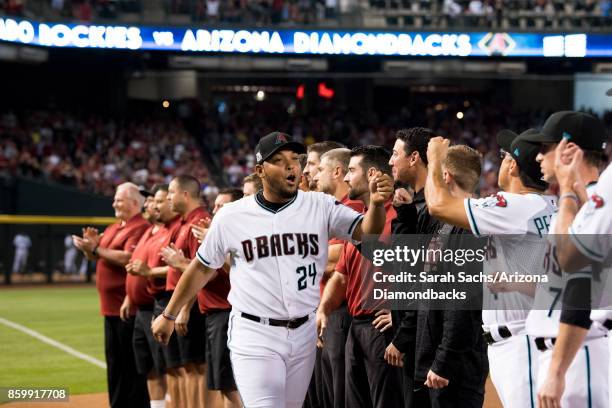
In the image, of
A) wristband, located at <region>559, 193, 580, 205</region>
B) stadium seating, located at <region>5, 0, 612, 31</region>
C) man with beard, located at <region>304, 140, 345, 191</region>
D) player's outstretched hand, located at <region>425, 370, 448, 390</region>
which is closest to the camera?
wristband, located at <region>559, 193, 580, 205</region>

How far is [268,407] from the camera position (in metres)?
5.14

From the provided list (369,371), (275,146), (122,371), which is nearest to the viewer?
(275,146)

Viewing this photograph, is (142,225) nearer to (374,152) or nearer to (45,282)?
(374,152)

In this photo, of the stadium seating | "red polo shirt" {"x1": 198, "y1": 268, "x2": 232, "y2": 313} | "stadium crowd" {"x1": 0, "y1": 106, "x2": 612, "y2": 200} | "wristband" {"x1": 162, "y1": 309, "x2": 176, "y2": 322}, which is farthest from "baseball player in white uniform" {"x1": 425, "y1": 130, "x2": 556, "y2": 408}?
the stadium seating

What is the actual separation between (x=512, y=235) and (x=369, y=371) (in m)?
1.71

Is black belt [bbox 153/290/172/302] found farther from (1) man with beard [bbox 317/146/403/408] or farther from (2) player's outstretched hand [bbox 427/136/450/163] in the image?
(2) player's outstretched hand [bbox 427/136/450/163]

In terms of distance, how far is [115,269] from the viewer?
862 centimetres

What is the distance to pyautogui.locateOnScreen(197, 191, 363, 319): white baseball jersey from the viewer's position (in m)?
5.26

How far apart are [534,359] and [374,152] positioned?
197 cm

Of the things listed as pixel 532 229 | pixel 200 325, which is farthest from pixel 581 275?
pixel 200 325

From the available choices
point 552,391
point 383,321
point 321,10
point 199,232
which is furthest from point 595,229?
point 321,10

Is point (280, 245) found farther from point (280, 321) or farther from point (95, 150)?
point (95, 150)

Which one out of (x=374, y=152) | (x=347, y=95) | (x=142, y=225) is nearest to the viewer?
(x=374, y=152)

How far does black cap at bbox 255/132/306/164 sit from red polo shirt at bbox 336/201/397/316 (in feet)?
2.87
